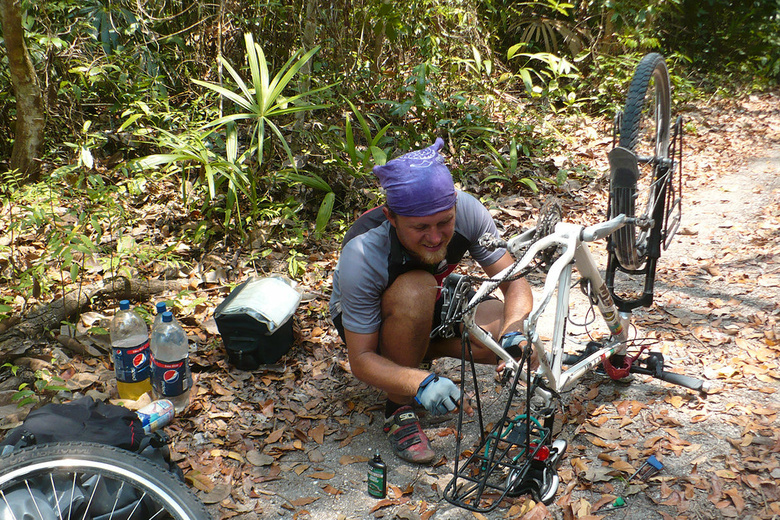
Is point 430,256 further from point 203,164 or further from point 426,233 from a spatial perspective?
point 203,164

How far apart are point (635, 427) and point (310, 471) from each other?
1.40m

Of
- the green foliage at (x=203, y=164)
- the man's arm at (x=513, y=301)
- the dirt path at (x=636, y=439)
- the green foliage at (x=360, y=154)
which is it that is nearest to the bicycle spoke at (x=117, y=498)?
the dirt path at (x=636, y=439)

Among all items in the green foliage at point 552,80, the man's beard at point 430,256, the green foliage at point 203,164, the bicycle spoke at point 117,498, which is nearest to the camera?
the bicycle spoke at point 117,498

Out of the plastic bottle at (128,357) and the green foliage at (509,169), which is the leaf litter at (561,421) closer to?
the plastic bottle at (128,357)

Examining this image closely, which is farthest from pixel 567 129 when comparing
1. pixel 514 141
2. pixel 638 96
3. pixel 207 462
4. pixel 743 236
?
pixel 207 462

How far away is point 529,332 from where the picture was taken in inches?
73.0

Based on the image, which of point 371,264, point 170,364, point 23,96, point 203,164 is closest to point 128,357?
point 170,364

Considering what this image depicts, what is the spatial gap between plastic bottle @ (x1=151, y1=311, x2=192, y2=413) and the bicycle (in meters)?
1.21

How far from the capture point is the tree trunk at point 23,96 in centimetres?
360

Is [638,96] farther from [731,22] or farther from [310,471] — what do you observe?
[731,22]

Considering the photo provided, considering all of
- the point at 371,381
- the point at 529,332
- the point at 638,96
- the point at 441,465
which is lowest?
the point at 441,465

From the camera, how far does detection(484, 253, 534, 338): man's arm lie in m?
2.47

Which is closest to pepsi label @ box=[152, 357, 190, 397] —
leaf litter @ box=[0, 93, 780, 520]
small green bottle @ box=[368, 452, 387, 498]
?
leaf litter @ box=[0, 93, 780, 520]

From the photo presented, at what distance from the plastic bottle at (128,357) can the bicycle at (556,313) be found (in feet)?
4.41
